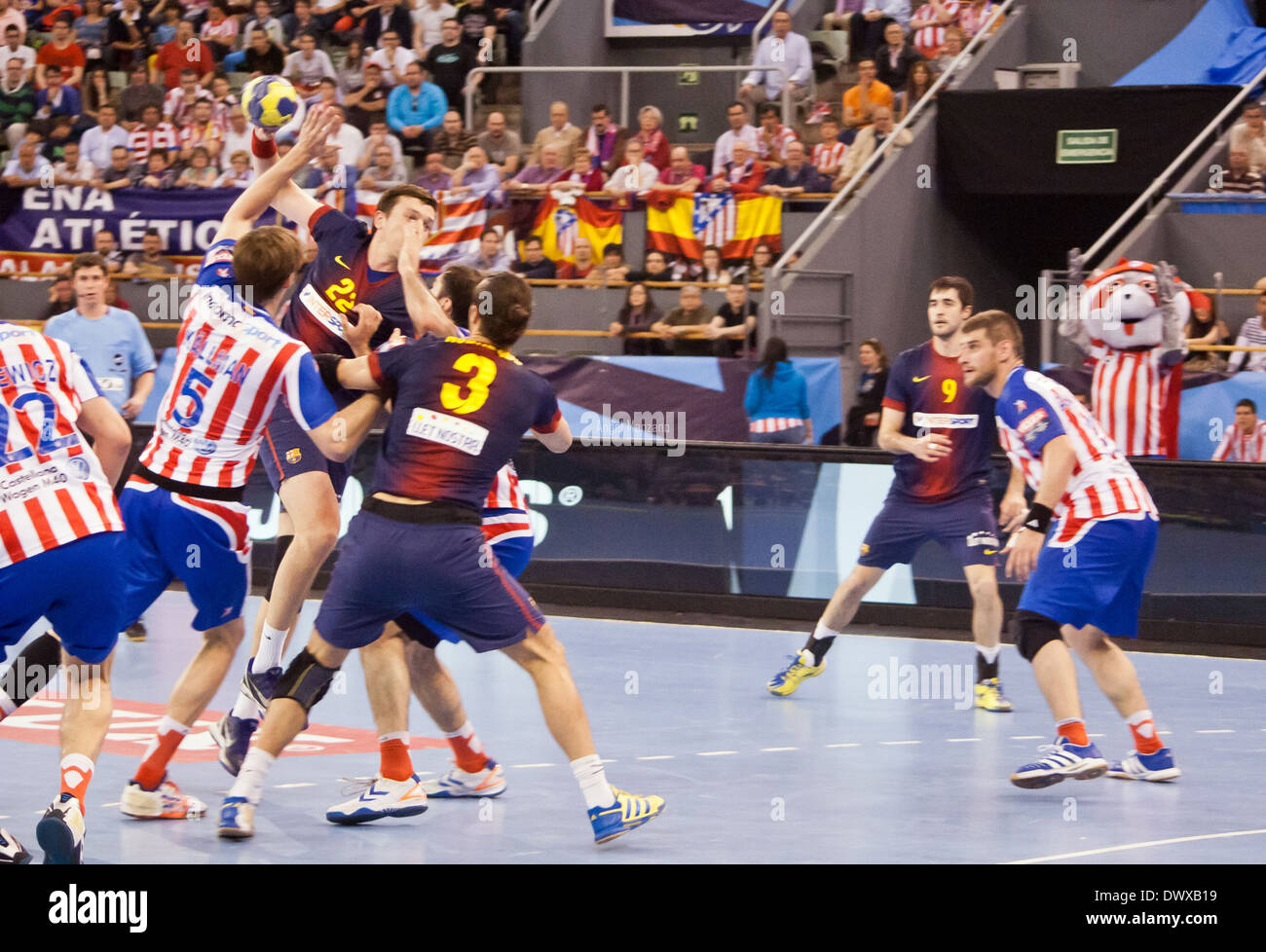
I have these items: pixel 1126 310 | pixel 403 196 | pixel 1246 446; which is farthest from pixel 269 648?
pixel 1246 446

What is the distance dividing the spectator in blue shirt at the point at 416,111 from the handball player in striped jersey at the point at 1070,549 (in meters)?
11.8

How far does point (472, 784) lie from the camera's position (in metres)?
6.99

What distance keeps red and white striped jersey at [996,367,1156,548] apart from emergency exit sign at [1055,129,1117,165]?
1029 centimetres

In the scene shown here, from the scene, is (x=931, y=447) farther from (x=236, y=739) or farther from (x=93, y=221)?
(x=93, y=221)

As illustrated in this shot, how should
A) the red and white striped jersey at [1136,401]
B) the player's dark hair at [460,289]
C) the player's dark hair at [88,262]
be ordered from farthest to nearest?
the red and white striped jersey at [1136,401], the player's dark hair at [88,262], the player's dark hair at [460,289]

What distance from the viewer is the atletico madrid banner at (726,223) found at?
16562 mm

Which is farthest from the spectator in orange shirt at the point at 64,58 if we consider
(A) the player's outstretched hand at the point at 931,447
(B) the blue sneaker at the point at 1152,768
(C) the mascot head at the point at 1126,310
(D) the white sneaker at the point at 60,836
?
(D) the white sneaker at the point at 60,836

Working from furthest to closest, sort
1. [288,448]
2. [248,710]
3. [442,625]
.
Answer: [288,448] < [248,710] < [442,625]

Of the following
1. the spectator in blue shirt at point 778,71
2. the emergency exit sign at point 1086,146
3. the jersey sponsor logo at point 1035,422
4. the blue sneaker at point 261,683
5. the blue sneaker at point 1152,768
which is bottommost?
the blue sneaker at point 1152,768

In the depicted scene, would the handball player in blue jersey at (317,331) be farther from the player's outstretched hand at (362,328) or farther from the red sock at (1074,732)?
the red sock at (1074,732)

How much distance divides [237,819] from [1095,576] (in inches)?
141

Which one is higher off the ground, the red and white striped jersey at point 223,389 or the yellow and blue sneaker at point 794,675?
the red and white striped jersey at point 223,389

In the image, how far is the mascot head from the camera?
1159 centimetres

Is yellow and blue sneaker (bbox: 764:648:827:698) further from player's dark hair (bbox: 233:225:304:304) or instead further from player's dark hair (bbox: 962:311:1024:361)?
player's dark hair (bbox: 233:225:304:304)
